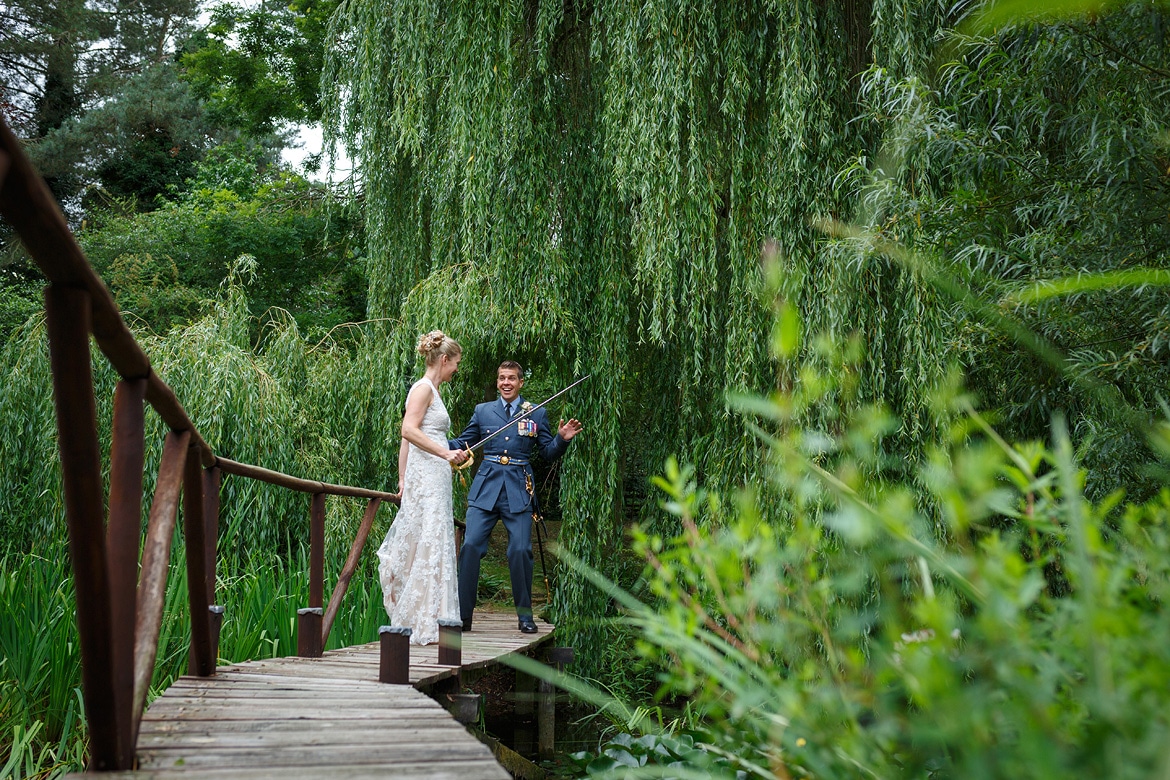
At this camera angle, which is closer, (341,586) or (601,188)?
(341,586)

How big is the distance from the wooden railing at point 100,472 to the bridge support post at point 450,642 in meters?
1.59

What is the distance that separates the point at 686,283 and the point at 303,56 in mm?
11116

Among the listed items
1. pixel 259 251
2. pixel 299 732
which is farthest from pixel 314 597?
pixel 259 251

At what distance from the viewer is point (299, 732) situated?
243 centimetres

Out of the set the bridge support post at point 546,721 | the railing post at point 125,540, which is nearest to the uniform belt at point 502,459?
the bridge support post at point 546,721

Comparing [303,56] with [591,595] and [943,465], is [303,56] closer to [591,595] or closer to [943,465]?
[591,595]

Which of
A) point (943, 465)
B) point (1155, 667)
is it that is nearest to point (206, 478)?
point (943, 465)

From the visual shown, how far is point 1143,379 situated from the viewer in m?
3.16

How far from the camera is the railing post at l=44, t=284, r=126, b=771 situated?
5.08 feet

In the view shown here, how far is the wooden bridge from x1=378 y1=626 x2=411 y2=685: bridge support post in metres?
0.05

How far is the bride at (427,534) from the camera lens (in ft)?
16.9

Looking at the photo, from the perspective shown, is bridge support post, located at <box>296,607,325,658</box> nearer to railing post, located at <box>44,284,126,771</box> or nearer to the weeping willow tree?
the weeping willow tree

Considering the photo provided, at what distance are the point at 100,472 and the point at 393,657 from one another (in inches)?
80.1

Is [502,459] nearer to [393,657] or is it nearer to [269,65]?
[393,657]
